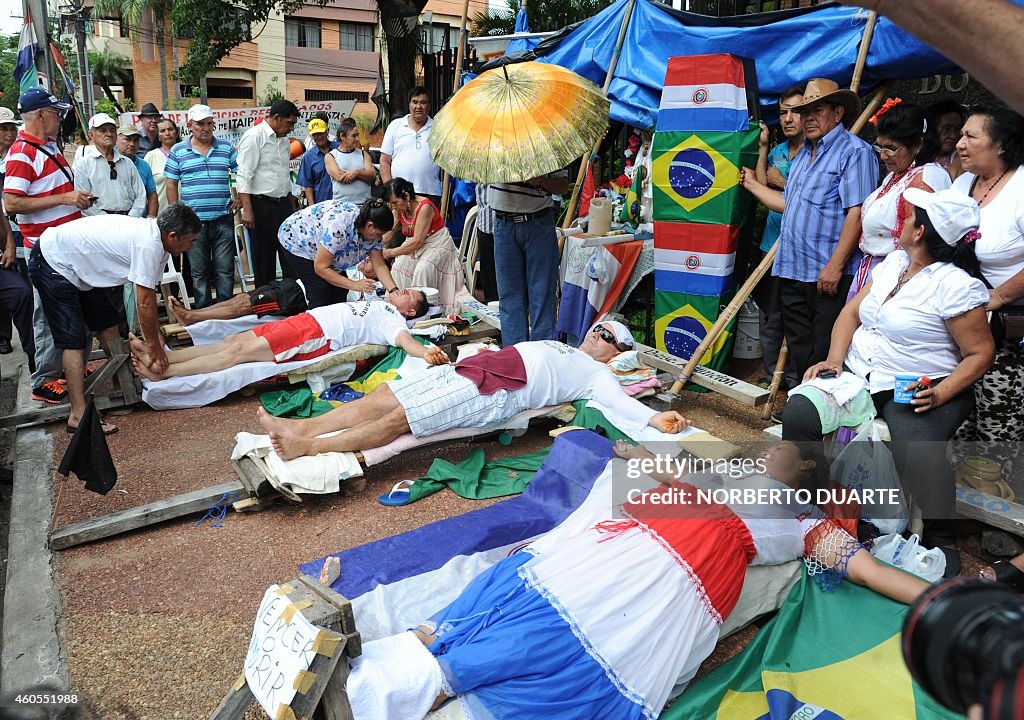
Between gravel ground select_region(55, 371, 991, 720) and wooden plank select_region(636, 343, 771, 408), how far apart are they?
0.26m

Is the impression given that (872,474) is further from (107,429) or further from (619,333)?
(107,429)

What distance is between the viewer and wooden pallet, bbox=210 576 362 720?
7.01ft

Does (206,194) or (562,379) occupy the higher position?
(206,194)

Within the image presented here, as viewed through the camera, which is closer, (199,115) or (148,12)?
(199,115)

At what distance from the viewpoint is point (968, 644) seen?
889 mm

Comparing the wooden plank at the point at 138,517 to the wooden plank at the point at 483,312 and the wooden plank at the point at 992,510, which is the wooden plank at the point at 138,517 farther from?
the wooden plank at the point at 992,510

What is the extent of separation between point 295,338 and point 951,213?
13.8 ft

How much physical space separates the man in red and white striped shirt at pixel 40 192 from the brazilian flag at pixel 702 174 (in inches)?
164

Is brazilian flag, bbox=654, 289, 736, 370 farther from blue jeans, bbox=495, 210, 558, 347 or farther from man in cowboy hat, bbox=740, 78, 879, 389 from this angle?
blue jeans, bbox=495, 210, 558, 347

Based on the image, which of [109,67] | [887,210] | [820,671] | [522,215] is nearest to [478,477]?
[522,215]

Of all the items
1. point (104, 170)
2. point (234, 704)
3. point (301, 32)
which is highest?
point (301, 32)

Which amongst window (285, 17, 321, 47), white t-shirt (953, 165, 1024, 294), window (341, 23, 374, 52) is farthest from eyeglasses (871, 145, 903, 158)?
window (341, 23, 374, 52)

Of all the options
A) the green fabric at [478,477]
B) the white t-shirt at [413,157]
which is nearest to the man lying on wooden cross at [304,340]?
the green fabric at [478,477]

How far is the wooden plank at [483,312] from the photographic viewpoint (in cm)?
615
